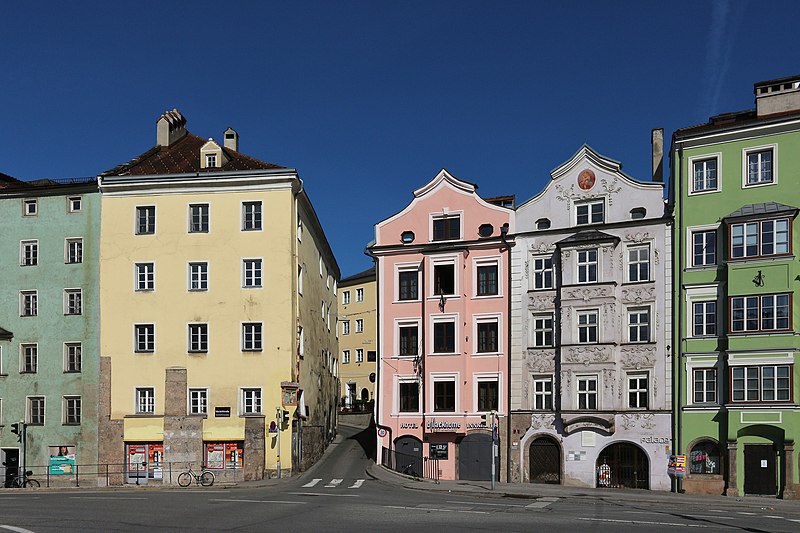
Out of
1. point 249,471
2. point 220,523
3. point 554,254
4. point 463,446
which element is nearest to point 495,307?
point 554,254

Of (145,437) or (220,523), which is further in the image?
(145,437)

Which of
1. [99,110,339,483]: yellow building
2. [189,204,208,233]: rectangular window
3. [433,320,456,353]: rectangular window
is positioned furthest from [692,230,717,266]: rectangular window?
[189,204,208,233]: rectangular window

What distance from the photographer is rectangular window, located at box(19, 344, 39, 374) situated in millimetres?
52250

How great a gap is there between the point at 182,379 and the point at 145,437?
366cm

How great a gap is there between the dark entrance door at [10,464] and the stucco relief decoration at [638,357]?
33903mm

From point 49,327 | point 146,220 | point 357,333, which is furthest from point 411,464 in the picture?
point 357,333

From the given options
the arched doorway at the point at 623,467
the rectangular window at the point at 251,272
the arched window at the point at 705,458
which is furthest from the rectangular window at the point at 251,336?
the arched window at the point at 705,458

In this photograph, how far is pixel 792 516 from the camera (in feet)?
105

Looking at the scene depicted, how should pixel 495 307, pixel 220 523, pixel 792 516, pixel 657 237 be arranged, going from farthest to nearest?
pixel 495 307
pixel 657 237
pixel 792 516
pixel 220 523

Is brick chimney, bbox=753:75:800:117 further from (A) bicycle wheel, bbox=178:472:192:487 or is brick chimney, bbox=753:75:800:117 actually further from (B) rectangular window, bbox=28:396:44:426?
(B) rectangular window, bbox=28:396:44:426

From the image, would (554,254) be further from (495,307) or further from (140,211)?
(140,211)

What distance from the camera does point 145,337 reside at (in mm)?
51125

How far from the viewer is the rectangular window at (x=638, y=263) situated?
46.6m

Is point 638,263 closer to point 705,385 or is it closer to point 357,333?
point 705,385
